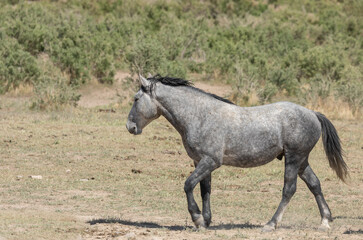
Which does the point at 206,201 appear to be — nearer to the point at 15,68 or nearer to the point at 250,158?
the point at 250,158

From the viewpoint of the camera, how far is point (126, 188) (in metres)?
11.3

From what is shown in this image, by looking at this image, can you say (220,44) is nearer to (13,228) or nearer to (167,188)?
(167,188)

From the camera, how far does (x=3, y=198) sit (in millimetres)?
10219

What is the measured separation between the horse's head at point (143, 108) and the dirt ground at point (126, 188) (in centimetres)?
124

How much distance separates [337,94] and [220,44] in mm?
10134

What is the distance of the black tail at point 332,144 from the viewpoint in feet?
28.3

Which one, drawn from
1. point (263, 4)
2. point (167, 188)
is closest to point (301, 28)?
point (263, 4)

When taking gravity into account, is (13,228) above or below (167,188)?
above

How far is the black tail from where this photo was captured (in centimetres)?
863

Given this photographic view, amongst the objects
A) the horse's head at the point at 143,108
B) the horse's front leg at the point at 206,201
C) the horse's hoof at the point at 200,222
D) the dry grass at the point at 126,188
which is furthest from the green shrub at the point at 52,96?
the horse's hoof at the point at 200,222

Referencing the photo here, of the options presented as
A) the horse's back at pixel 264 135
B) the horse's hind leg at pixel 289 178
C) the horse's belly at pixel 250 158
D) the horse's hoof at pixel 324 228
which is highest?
the horse's back at pixel 264 135

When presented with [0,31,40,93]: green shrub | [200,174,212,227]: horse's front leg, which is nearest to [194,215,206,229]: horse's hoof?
[200,174,212,227]: horse's front leg

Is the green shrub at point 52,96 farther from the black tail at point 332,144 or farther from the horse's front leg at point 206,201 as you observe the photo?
the black tail at point 332,144

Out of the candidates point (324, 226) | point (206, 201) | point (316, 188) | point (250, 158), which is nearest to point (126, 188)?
point (206, 201)
